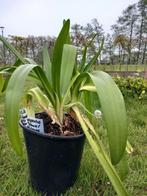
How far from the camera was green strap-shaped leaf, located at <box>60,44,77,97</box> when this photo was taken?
0.99m

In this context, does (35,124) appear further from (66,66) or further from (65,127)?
(66,66)

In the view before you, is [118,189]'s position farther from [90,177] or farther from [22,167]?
[22,167]

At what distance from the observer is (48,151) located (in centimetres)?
101

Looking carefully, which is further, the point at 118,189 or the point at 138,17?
the point at 138,17

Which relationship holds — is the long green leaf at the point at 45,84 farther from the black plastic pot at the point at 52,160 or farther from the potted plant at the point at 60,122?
the black plastic pot at the point at 52,160

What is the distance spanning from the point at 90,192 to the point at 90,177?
11cm

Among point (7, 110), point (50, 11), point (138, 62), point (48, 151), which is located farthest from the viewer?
point (138, 62)

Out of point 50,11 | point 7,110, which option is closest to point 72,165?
point 7,110

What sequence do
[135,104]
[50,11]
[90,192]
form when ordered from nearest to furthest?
1. [90,192]
2. [135,104]
3. [50,11]

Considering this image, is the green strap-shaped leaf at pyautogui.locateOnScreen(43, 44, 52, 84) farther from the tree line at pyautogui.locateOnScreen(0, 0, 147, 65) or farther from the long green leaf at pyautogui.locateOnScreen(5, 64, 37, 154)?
the tree line at pyautogui.locateOnScreen(0, 0, 147, 65)

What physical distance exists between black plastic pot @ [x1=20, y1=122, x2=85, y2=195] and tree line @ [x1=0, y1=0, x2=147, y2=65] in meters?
2.38

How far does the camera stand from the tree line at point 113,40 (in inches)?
233

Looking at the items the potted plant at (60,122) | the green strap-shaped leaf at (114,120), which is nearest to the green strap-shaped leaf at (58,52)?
the potted plant at (60,122)

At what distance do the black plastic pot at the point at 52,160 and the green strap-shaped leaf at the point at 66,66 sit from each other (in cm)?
22
